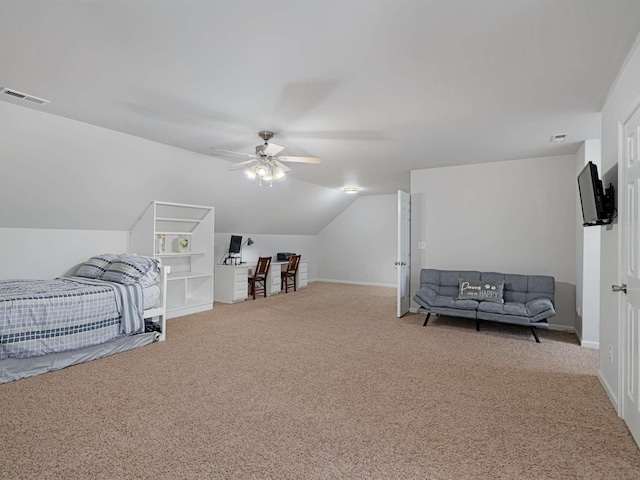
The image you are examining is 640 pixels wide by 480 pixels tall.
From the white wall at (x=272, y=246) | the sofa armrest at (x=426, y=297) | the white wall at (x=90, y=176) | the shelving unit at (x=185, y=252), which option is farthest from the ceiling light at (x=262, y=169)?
the white wall at (x=272, y=246)

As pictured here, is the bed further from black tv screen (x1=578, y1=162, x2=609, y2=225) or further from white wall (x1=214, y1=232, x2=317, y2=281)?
black tv screen (x1=578, y1=162, x2=609, y2=225)

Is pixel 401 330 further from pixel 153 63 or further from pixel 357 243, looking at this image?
pixel 357 243

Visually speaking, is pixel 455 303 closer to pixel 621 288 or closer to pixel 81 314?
pixel 621 288

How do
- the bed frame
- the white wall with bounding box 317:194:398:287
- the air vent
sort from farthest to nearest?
1. the white wall with bounding box 317:194:398:287
2. the bed frame
3. the air vent

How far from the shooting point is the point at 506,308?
4430mm

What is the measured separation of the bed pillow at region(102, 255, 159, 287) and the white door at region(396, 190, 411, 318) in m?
3.49

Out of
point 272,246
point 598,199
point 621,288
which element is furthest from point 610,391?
point 272,246

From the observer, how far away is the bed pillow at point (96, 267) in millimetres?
4336

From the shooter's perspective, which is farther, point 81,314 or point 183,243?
point 183,243

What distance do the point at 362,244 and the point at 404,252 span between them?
3.71m

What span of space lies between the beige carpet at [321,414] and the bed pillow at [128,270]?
2.67 ft

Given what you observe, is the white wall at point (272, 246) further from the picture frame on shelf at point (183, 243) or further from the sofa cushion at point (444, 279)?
the sofa cushion at point (444, 279)

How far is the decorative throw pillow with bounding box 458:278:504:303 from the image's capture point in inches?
186

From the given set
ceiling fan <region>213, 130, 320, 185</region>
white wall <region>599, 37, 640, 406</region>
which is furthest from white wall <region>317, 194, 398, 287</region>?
white wall <region>599, 37, 640, 406</region>
